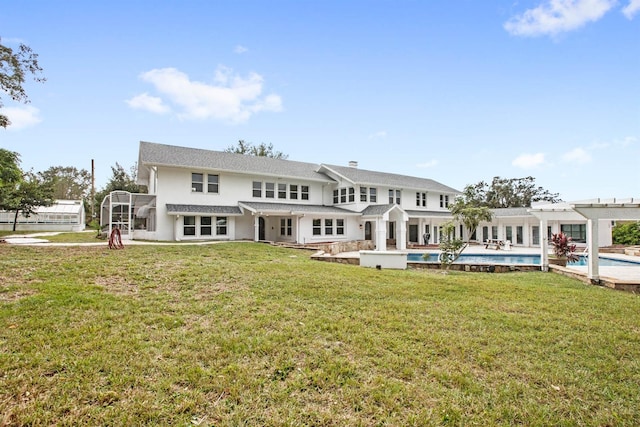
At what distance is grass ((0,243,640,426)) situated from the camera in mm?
3332

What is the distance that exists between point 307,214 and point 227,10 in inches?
535

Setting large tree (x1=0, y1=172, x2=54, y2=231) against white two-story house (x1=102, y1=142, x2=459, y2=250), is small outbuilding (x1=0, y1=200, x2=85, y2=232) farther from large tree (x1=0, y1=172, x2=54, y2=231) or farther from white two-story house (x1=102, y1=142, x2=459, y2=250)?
white two-story house (x1=102, y1=142, x2=459, y2=250)

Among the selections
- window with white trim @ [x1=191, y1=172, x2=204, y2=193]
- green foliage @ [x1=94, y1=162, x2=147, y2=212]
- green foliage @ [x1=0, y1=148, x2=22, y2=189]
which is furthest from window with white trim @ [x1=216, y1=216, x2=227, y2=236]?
green foliage @ [x1=94, y1=162, x2=147, y2=212]

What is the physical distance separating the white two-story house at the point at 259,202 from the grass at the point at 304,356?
535 inches

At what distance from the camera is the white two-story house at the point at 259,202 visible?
2106 centimetres

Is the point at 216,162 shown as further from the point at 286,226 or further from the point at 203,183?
the point at 286,226

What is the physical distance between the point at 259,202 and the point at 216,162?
425cm

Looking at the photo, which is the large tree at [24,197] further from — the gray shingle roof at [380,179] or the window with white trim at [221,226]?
the gray shingle roof at [380,179]

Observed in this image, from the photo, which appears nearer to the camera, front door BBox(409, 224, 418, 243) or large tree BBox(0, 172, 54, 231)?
large tree BBox(0, 172, 54, 231)

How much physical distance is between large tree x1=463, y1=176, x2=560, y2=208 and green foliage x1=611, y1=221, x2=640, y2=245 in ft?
72.2

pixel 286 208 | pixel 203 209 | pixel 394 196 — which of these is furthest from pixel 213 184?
pixel 394 196

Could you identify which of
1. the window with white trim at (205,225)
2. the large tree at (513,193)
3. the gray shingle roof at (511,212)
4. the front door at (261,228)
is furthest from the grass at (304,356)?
the large tree at (513,193)

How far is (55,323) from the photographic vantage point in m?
5.17

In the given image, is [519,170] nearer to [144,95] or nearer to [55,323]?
[144,95]
